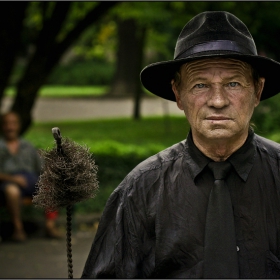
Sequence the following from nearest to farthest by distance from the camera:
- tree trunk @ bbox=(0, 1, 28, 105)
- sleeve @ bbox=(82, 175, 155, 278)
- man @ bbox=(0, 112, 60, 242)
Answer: sleeve @ bbox=(82, 175, 155, 278) → man @ bbox=(0, 112, 60, 242) → tree trunk @ bbox=(0, 1, 28, 105)

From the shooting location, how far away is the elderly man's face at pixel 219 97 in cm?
295

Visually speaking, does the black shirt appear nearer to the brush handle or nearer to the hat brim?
the hat brim

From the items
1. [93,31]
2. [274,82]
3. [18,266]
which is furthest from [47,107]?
[274,82]

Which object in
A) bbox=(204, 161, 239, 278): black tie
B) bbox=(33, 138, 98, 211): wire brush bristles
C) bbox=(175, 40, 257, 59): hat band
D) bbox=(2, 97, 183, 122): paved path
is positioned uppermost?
bbox=(2, 97, 183, 122): paved path

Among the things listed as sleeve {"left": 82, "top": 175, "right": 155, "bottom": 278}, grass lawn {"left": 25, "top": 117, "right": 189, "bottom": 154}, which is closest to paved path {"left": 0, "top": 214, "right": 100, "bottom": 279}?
grass lawn {"left": 25, "top": 117, "right": 189, "bottom": 154}

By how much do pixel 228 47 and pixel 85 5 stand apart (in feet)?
37.9

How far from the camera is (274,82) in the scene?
10.7ft

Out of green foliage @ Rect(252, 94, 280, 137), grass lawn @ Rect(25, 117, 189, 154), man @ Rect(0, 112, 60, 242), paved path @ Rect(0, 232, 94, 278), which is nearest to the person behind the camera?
paved path @ Rect(0, 232, 94, 278)

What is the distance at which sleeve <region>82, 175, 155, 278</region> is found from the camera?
120 inches

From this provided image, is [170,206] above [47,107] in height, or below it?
below

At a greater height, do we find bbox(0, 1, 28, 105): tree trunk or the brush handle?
bbox(0, 1, 28, 105): tree trunk

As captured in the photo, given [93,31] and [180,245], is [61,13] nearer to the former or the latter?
[180,245]

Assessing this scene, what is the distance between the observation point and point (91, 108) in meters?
30.9

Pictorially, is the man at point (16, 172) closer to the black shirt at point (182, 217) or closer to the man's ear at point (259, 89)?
the black shirt at point (182, 217)
